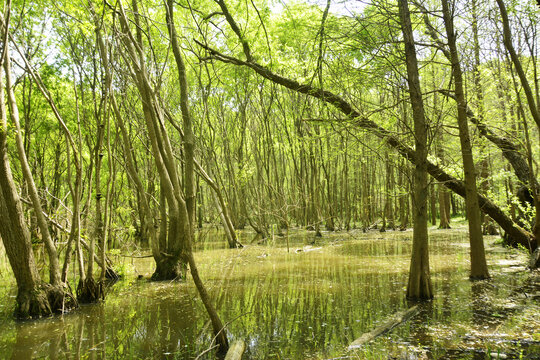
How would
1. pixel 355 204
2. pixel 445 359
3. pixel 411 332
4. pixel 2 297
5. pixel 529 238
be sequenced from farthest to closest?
1. pixel 355 204
2. pixel 529 238
3. pixel 2 297
4. pixel 411 332
5. pixel 445 359

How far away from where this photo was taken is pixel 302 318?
565cm

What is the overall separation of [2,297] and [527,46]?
41.4 ft

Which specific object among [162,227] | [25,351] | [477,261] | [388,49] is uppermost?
[388,49]

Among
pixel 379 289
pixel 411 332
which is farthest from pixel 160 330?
pixel 379 289

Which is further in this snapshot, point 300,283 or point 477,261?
point 300,283

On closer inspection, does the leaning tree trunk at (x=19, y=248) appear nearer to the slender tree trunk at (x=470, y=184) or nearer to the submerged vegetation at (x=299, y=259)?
the submerged vegetation at (x=299, y=259)

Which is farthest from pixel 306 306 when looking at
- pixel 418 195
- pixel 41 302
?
pixel 41 302

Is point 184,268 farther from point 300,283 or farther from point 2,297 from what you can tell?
point 2,297

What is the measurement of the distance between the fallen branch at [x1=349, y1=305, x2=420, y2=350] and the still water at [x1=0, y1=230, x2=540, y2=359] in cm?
10

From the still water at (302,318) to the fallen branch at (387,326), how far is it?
0.10m

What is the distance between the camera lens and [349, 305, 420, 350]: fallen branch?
442cm

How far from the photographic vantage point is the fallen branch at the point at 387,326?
4.42 meters

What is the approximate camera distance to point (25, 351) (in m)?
4.82

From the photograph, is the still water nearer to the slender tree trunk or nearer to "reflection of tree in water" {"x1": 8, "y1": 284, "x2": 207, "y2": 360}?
"reflection of tree in water" {"x1": 8, "y1": 284, "x2": 207, "y2": 360}
